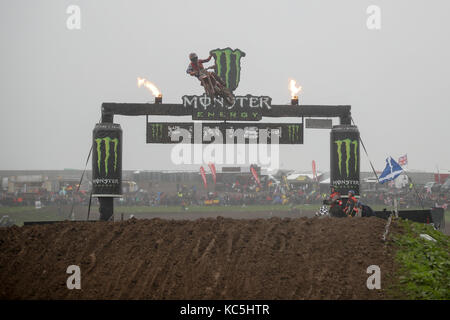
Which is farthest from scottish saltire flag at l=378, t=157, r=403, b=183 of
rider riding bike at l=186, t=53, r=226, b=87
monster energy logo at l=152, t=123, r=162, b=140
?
monster energy logo at l=152, t=123, r=162, b=140

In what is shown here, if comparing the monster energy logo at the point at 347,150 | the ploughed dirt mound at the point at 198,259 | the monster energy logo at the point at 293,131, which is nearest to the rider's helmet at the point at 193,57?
the monster energy logo at the point at 293,131

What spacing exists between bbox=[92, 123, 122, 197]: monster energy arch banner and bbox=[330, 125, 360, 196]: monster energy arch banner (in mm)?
7247

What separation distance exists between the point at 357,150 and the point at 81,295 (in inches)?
429

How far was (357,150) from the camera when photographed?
1595 cm

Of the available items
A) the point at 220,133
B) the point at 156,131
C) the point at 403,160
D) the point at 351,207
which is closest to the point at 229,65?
the point at 220,133

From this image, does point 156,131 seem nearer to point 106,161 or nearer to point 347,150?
point 106,161

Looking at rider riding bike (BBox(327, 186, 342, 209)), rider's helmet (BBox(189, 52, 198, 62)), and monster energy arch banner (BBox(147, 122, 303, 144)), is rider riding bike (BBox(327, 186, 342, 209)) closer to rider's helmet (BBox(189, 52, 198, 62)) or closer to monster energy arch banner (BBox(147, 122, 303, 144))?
monster energy arch banner (BBox(147, 122, 303, 144))

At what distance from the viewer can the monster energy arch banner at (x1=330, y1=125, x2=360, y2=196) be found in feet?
51.8

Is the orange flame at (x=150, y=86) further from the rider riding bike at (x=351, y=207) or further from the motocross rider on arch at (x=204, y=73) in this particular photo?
the rider riding bike at (x=351, y=207)

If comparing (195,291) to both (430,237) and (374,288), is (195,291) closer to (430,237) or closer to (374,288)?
(374,288)

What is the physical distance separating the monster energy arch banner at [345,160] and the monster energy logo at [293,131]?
4.28 ft

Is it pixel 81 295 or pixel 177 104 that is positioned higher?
pixel 177 104

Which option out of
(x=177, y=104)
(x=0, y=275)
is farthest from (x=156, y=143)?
(x=0, y=275)

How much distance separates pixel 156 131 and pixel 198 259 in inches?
304
